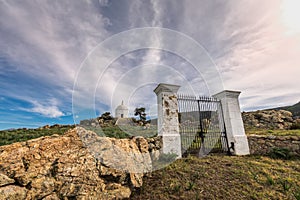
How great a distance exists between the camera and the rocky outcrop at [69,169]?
2510 mm

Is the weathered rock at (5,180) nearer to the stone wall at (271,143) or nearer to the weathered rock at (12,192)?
the weathered rock at (12,192)

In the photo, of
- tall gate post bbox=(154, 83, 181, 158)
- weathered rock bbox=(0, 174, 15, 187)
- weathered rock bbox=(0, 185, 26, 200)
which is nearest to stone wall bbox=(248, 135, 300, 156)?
tall gate post bbox=(154, 83, 181, 158)

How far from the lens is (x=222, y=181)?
12.8 feet

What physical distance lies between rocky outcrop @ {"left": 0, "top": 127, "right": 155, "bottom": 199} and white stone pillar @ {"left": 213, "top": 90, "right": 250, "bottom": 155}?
5.14 metres

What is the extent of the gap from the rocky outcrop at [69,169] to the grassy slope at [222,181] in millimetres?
640

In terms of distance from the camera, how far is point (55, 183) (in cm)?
265

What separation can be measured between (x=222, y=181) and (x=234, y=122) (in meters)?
3.88

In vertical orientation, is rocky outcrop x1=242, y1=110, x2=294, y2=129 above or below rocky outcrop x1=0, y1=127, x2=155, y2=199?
above

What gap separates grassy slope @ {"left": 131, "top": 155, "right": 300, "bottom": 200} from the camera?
3.29 metres

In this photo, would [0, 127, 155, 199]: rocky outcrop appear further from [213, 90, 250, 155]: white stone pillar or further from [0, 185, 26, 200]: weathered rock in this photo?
[213, 90, 250, 155]: white stone pillar

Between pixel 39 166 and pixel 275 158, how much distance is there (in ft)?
27.0

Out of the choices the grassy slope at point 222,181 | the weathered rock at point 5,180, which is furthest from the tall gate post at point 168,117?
the weathered rock at point 5,180

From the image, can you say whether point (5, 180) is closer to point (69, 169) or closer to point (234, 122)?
point (69, 169)

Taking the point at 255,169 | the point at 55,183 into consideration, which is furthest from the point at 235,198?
the point at 55,183
